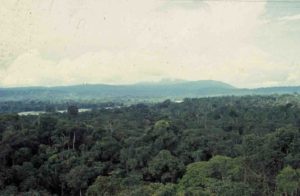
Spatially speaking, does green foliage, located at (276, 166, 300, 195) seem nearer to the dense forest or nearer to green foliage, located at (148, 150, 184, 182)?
the dense forest

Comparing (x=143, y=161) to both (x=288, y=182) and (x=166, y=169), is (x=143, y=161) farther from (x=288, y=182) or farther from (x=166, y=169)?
(x=288, y=182)

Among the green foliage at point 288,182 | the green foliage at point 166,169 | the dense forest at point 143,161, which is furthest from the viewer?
the green foliage at point 166,169

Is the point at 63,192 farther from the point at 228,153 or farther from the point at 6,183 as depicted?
the point at 228,153

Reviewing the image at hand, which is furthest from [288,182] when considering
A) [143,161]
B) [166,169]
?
[143,161]

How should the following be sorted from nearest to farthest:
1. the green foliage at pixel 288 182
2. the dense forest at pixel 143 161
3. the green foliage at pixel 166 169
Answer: the green foliage at pixel 288 182 → the dense forest at pixel 143 161 → the green foliage at pixel 166 169

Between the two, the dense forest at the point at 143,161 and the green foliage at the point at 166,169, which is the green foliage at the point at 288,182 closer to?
the dense forest at the point at 143,161

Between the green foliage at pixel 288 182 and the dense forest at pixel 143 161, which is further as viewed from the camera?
the dense forest at pixel 143 161

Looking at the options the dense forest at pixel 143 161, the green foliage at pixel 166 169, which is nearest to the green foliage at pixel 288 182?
the dense forest at pixel 143 161

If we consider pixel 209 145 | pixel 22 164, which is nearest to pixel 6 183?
pixel 22 164

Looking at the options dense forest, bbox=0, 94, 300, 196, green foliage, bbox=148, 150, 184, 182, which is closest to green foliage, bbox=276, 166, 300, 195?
dense forest, bbox=0, 94, 300, 196
